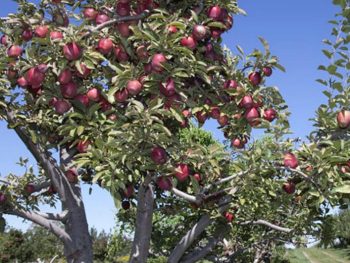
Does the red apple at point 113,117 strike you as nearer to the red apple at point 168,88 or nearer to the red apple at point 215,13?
the red apple at point 168,88

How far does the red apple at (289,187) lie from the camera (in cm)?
489

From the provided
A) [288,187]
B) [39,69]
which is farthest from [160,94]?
[288,187]

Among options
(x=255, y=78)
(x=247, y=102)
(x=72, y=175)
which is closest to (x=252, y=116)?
(x=247, y=102)

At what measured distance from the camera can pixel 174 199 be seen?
7812 millimetres

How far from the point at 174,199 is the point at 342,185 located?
12.9 ft

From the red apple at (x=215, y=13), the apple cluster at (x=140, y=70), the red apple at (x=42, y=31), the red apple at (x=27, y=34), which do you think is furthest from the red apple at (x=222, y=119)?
the red apple at (x=27, y=34)

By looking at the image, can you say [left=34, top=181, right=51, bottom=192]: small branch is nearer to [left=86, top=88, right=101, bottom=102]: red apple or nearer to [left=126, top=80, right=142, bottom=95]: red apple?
[left=86, top=88, right=101, bottom=102]: red apple

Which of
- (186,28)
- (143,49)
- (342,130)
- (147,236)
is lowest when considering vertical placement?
(147,236)

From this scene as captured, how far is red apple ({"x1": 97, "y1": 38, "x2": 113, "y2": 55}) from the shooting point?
4.61 m

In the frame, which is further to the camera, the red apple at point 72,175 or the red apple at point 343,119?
the red apple at point 72,175

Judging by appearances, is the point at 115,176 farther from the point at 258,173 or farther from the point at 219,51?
the point at 219,51

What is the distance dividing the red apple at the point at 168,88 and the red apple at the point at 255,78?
104 cm

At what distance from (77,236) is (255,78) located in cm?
280

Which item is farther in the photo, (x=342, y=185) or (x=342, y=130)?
(x=342, y=130)
